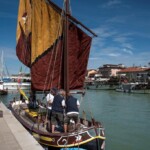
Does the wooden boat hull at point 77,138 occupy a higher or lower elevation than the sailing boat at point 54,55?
lower

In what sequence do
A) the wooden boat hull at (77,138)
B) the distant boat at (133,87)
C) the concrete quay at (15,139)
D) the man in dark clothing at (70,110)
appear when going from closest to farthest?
1. the concrete quay at (15,139)
2. the wooden boat hull at (77,138)
3. the man in dark clothing at (70,110)
4. the distant boat at (133,87)

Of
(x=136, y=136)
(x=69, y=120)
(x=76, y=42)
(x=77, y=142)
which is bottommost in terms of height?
(x=136, y=136)

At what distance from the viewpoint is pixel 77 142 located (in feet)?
39.4

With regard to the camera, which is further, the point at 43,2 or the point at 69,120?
the point at 43,2

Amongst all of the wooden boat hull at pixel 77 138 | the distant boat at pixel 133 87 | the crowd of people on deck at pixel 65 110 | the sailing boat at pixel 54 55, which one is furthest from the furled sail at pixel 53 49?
the distant boat at pixel 133 87

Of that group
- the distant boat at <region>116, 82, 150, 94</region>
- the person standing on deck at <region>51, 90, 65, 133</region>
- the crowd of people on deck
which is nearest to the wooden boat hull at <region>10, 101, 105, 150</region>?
the crowd of people on deck

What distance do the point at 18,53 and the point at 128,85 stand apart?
67326 millimetres

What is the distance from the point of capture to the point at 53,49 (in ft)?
54.5

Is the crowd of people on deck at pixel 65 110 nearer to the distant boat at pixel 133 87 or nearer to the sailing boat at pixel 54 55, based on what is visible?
the sailing boat at pixel 54 55

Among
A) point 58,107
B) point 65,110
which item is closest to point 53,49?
point 58,107

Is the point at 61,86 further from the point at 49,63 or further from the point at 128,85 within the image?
the point at 128,85

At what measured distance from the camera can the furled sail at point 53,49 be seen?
16.5 m

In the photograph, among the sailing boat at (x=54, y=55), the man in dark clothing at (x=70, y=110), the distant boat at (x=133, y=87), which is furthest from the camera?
the distant boat at (x=133, y=87)

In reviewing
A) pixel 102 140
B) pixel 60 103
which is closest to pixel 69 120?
pixel 60 103
